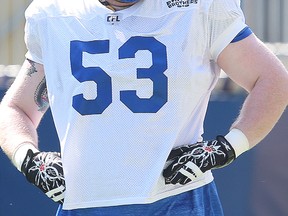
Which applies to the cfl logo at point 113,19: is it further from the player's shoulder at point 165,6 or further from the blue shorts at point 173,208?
the blue shorts at point 173,208

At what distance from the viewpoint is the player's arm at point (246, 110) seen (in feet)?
9.07

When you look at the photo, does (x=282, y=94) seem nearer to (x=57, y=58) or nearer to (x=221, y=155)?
(x=221, y=155)

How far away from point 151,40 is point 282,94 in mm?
437

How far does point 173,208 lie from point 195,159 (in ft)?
0.62

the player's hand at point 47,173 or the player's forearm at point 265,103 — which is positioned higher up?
the player's forearm at point 265,103

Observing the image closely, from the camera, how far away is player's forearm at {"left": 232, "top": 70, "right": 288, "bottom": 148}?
2771 millimetres

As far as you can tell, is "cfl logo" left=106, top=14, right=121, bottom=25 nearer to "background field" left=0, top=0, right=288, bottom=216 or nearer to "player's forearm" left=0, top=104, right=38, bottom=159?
"player's forearm" left=0, top=104, right=38, bottom=159

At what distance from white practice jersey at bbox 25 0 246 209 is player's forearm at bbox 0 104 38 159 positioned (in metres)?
0.25

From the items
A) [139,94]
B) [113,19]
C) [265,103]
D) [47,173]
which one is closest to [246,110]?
[265,103]

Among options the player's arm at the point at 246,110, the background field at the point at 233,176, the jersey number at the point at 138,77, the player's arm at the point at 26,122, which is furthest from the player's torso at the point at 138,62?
the background field at the point at 233,176

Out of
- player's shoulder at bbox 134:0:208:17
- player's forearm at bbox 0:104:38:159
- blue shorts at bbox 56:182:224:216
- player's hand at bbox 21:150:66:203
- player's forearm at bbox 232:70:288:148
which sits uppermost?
player's shoulder at bbox 134:0:208:17

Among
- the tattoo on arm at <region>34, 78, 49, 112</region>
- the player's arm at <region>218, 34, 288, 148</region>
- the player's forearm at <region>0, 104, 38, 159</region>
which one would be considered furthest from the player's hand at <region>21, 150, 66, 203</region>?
the player's arm at <region>218, 34, 288, 148</region>

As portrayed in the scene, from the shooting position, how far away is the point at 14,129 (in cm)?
310

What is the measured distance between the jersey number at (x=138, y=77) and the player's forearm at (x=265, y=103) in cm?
27
